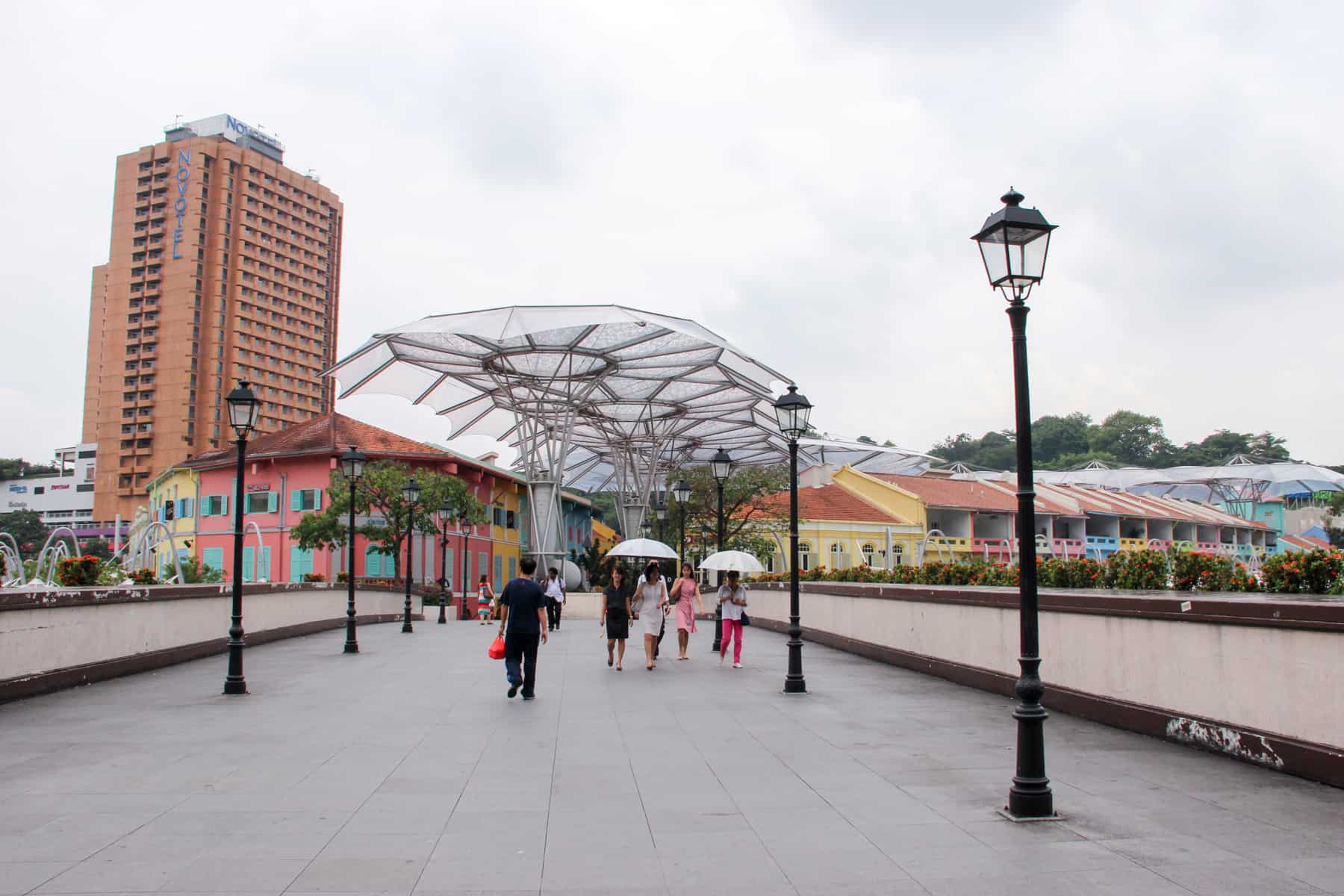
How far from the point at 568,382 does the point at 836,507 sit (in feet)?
70.4

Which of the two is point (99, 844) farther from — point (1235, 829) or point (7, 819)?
point (1235, 829)

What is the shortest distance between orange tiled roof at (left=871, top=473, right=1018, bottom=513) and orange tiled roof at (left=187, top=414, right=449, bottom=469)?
83.4ft

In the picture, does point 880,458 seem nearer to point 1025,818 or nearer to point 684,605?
point 684,605

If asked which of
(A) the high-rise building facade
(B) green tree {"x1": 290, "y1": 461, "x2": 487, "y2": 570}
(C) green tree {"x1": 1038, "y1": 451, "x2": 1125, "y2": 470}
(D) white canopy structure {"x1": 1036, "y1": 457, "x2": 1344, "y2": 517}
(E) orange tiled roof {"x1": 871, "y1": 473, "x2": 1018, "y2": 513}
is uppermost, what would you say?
(A) the high-rise building facade

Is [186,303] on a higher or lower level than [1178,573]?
higher

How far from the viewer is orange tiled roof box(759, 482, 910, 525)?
176ft

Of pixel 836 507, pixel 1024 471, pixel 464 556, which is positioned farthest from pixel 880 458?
pixel 1024 471

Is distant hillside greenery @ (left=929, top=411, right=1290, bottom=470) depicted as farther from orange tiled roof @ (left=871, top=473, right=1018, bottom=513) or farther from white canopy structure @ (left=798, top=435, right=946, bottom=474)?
orange tiled roof @ (left=871, top=473, right=1018, bottom=513)

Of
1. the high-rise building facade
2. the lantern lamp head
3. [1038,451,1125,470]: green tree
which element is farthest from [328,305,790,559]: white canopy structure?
the high-rise building facade

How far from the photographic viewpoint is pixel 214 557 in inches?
1939

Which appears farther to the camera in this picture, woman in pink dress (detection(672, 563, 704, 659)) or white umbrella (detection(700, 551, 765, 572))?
white umbrella (detection(700, 551, 765, 572))

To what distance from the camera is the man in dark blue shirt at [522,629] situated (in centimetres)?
1155

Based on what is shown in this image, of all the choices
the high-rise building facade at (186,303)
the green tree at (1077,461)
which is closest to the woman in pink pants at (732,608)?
the green tree at (1077,461)

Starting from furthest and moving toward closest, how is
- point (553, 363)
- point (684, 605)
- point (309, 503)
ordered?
point (309, 503), point (553, 363), point (684, 605)
